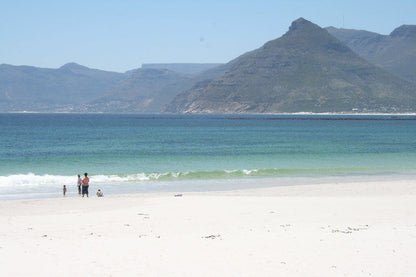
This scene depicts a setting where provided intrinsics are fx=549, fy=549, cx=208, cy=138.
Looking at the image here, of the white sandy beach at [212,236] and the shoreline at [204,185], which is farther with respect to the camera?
the shoreline at [204,185]

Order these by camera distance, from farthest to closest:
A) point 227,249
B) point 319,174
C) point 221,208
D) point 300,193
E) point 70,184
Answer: point 319,174, point 70,184, point 300,193, point 221,208, point 227,249

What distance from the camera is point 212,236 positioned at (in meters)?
17.0

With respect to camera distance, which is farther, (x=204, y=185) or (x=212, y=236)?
(x=204, y=185)

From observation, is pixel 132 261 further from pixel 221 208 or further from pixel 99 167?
pixel 99 167

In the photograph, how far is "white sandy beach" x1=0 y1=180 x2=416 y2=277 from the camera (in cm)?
1355

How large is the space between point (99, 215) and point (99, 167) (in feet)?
83.7

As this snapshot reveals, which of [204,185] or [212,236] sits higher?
[212,236]

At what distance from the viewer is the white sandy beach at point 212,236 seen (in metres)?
13.6

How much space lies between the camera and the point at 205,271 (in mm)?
13289

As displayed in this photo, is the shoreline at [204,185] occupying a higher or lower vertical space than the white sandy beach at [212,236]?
lower

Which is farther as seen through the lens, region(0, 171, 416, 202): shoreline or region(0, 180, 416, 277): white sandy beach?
region(0, 171, 416, 202): shoreline

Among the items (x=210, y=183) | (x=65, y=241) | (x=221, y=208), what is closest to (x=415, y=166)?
(x=210, y=183)

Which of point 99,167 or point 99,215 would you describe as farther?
point 99,167

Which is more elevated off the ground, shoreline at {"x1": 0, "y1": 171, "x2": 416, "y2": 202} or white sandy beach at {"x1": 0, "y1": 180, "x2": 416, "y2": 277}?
white sandy beach at {"x1": 0, "y1": 180, "x2": 416, "y2": 277}
